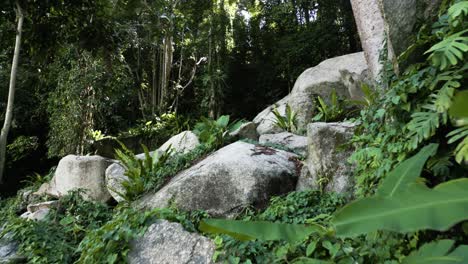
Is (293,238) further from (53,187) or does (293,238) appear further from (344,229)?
(53,187)

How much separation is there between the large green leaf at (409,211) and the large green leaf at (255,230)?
5.2 inches

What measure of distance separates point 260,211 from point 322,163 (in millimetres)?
857

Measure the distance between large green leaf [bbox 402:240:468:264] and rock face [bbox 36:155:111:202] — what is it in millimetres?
6458

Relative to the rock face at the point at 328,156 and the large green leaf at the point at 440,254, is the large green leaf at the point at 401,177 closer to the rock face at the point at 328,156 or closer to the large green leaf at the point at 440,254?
the large green leaf at the point at 440,254

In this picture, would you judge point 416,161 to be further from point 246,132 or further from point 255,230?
point 246,132

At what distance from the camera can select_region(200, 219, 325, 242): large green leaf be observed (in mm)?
676

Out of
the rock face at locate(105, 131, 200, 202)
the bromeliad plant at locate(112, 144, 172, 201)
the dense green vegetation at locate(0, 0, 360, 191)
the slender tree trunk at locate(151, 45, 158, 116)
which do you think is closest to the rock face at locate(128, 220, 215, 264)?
the bromeliad plant at locate(112, 144, 172, 201)

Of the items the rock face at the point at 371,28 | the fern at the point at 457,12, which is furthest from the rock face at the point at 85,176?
the fern at the point at 457,12

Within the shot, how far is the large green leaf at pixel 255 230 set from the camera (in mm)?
676

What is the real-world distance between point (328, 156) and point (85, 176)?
15.4 feet

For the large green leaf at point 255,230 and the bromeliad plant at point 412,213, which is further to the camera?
the large green leaf at point 255,230

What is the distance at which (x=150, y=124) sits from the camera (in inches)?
413

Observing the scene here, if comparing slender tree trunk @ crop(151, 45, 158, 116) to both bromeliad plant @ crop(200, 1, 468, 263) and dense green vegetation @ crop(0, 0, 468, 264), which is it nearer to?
dense green vegetation @ crop(0, 0, 468, 264)

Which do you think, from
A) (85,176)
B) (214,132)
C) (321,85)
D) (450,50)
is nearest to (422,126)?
(450,50)
